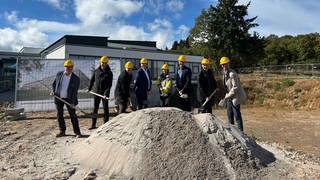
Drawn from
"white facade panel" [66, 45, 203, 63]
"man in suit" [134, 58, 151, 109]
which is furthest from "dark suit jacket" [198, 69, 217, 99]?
"white facade panel" [66, 45, 203, 63]

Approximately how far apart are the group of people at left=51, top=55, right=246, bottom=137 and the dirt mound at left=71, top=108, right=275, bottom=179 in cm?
129

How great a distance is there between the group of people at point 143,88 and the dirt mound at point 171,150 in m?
1.29

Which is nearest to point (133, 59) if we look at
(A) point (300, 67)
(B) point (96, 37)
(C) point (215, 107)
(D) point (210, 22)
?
(B) point (96, 37)

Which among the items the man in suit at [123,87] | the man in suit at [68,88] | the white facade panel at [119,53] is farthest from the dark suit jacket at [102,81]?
the white facade panel at [119,53]

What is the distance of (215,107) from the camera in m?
20.6

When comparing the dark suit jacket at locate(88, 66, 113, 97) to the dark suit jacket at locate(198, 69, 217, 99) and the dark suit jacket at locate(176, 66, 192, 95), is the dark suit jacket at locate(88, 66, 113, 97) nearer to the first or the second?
the dark suit jacket at locate(176, 66, 192, 95)

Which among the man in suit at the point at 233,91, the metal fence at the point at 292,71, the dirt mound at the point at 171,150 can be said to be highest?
the metal fence at the point at 292,71

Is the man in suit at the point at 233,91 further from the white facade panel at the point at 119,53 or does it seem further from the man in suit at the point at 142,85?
the white facade panel at the point at 119,53

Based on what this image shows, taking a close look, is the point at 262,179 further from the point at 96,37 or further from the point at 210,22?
the point at 210,22

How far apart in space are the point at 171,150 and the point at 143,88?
2.80 m

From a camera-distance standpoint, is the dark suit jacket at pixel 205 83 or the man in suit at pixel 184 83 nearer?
the dark suit jacket at pixel 205 83

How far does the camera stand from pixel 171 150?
477 cm

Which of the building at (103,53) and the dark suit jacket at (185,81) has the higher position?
the building at (103,53)

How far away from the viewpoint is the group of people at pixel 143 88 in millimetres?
6734
